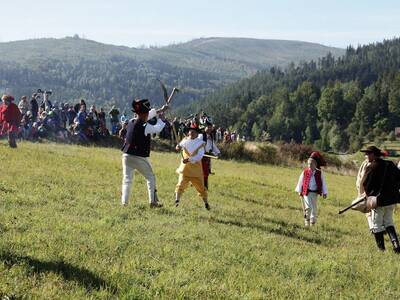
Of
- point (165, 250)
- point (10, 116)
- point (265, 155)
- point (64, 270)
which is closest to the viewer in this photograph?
point (64, 270)

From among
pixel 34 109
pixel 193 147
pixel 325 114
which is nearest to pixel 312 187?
pixel 193 147

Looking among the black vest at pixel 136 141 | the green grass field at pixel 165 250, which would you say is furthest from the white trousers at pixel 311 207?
the black vest at pixel 136 141

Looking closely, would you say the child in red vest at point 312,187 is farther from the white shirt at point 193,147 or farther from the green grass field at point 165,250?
the white shirt at point 193,147

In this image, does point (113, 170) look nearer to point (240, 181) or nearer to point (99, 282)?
point (240, 181)

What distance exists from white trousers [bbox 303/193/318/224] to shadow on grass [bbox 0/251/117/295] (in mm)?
8085

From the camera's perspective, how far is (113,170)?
730 inches

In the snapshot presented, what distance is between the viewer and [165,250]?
796 cm

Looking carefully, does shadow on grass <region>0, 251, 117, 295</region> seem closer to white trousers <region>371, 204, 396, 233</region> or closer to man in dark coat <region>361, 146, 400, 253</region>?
man in dark coat <region>361, 146, 400, 253</region>

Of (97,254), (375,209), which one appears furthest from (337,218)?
(97,254)

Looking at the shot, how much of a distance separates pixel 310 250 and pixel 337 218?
21.1 feet

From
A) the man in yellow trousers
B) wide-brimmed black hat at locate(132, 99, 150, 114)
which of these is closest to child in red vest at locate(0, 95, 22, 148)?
the man in yellow trousers

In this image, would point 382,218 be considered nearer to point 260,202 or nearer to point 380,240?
point 380,240

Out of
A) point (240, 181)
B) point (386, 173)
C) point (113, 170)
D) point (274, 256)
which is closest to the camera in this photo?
point (274, 256)

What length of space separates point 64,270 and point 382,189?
6.88m
